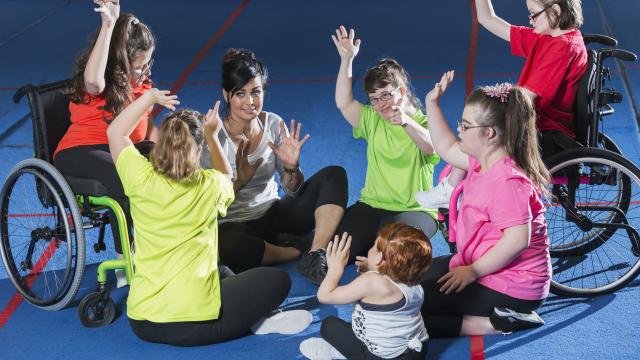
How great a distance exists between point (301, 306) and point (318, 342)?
444 mm

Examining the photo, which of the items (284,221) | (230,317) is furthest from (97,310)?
(284,221)

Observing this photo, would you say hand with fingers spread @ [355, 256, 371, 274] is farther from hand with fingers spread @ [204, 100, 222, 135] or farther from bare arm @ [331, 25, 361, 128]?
bare arm @ [331, 25, 361, 128]

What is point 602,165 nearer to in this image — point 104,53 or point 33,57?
point 104,53

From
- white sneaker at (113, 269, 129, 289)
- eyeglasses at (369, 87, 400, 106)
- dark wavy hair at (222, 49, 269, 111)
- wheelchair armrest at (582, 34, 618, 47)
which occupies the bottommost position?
white sneaker at (113, 269, 129, 289)

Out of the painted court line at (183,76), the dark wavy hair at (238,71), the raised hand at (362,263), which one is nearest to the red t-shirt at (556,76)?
the raised hand at (362,263)

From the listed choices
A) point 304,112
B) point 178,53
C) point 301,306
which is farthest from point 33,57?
point 301,306

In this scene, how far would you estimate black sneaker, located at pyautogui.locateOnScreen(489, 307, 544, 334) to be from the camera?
3.55m

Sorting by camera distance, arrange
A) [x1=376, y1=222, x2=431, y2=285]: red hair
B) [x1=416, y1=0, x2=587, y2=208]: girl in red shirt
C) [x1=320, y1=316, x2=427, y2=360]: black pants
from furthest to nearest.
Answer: [x1=416, y1=0, x2=587, y2=208]: girl in red shirt, [x1=320, y1=316, x2=427, y2=360]: black pants, [x1=376, y1=222, x2=431, y2=285]: red hair

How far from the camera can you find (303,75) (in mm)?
7508

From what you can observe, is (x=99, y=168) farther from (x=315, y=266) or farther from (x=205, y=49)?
(x=205, y=49)

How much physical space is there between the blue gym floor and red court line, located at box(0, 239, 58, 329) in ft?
0.03

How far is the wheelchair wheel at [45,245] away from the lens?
3.69 meters

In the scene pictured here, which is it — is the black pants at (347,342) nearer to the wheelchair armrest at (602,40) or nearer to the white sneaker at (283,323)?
the white sneaker at (283,323)

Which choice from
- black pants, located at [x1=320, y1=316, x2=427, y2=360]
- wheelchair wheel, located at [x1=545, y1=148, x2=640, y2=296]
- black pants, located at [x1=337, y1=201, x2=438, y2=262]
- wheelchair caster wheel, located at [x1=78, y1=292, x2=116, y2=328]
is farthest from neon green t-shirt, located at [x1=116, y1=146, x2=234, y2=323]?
wheelchair wheel, located at [x1=545, y1=148, x2=640, y2=296]
